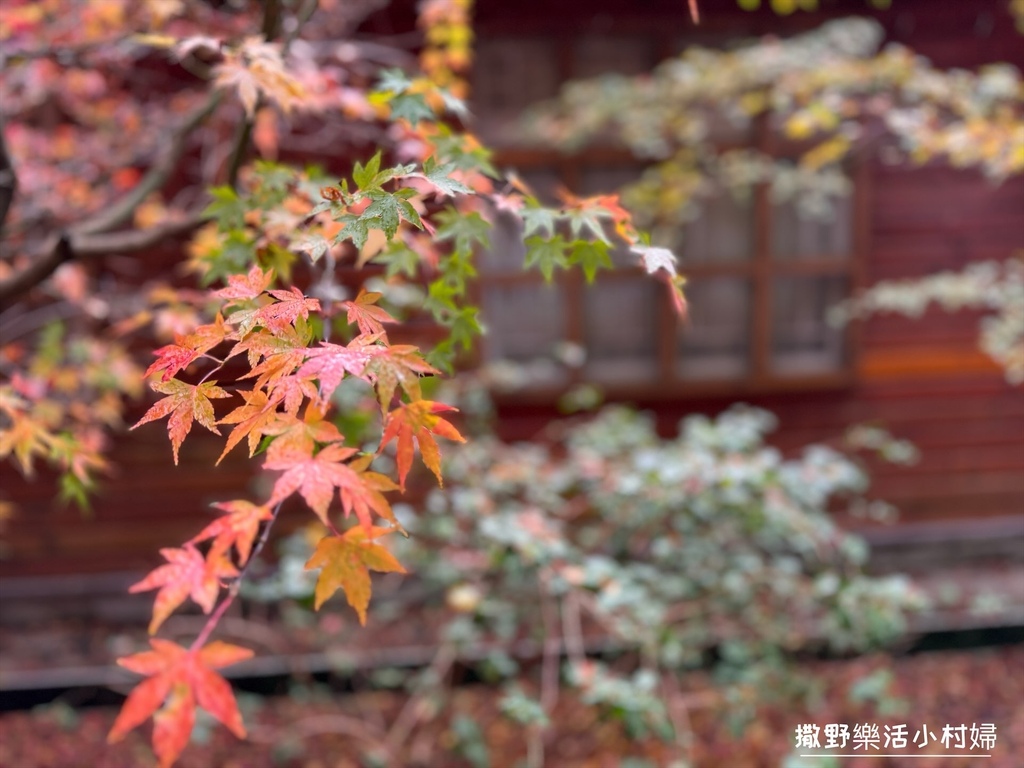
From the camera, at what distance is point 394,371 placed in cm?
96

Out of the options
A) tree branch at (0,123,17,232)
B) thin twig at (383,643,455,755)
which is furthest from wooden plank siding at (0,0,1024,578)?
tree branch at (0,123,17,232)

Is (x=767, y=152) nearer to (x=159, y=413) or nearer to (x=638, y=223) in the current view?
(x=638, y=223)

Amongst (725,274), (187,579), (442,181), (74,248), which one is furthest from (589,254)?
(725,274)

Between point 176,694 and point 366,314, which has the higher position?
point 366,314

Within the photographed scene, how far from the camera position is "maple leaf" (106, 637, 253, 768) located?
0.98 meters

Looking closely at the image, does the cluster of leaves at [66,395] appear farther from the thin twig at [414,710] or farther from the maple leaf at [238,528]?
the thin twig at [414,710]

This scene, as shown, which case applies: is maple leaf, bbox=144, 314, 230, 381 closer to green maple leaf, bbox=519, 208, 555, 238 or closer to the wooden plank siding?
green maple leaf, bbox=519, 208, 555, 238

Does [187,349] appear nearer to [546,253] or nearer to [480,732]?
Result: [546,253]

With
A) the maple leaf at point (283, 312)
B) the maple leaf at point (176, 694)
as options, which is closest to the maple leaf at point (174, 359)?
the maple leaf at point (283, 312)

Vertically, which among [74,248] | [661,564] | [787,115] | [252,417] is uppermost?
[787,115]

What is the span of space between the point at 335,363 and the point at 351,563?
26 cm

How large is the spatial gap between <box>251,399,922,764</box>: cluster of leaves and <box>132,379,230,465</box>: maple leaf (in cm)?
136

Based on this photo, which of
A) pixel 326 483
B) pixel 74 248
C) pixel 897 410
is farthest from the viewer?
pixel 897 410

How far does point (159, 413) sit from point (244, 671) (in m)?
2.76
